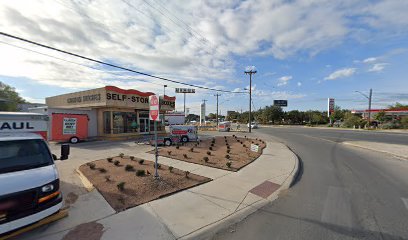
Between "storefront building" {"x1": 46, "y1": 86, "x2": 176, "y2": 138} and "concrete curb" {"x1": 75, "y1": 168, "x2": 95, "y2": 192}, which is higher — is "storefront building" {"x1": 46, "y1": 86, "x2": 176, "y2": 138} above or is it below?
above

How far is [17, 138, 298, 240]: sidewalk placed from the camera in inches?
157

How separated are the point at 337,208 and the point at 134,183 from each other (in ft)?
19.4

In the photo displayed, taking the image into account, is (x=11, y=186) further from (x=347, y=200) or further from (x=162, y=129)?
(x=162, y=129)

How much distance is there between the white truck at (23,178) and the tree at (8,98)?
52.3 metres

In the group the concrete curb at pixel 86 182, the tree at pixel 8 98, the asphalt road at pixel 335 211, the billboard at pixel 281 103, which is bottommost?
the asphalt road at pixel 335 211

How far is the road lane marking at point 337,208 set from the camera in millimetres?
4496

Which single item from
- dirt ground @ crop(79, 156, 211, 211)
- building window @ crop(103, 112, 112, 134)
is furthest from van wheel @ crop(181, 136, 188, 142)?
building window @ crop(103, 112, 112, 134)

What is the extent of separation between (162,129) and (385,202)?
24.1 m

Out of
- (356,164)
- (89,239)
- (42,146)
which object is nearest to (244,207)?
(89,239)

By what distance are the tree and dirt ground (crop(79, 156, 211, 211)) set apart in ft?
165

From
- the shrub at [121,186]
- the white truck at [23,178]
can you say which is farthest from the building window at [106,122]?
the shrub at [121,186]

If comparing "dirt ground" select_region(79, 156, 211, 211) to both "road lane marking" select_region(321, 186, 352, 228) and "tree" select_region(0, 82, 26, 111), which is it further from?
"tree" select_region(0, 82, 26, 111)

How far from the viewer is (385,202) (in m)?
5.48

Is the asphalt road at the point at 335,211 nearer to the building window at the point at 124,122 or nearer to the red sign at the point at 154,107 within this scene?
the red sign at the point at 154,107
